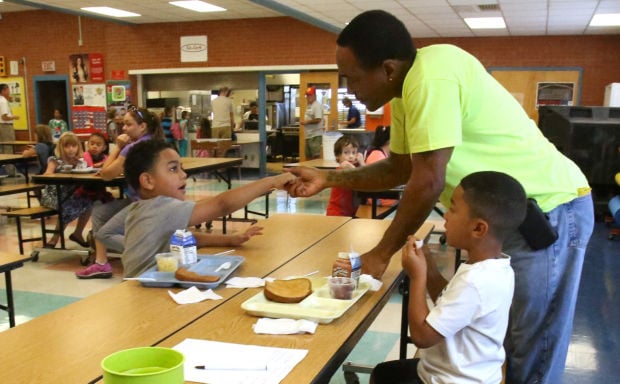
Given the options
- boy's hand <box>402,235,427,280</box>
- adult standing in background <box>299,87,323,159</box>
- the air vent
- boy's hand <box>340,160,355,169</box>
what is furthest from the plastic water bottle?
adult standing in background <box>299,87,323,159</box>

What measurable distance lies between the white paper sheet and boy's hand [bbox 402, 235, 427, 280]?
0.38 m

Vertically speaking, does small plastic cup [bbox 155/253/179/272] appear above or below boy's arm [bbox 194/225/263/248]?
above

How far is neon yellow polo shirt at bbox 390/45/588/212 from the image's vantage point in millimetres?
1549

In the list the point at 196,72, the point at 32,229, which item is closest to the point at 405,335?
the point at 32,229

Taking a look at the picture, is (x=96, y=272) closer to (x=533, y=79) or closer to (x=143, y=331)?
(x=143, y=331)

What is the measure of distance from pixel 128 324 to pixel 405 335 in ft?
5.52

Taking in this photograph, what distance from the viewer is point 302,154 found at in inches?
498

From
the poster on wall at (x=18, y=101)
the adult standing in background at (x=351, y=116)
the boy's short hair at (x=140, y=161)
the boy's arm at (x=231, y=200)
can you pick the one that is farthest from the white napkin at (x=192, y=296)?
the poster on wall at (x=18, y=101)

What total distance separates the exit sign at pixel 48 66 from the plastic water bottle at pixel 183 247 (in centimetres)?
1410

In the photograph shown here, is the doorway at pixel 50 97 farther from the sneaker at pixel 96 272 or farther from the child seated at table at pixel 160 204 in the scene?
the child seated at table at pixel 160 204

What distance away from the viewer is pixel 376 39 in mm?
1613

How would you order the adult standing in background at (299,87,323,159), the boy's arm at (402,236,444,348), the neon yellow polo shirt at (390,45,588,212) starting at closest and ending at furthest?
1. the boy's arm at (402,236,444,348)
2. the neon yellow polo shirt at (390,45,588,212)
3. the adult standing in background at (299,87,323,159)

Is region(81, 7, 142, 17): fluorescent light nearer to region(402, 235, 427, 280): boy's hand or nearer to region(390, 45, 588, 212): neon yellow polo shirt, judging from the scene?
region(390, 45, 588, 212): neon yellow polo shirt

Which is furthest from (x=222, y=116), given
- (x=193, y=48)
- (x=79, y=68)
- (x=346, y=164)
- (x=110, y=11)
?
(x=346, y=164)
